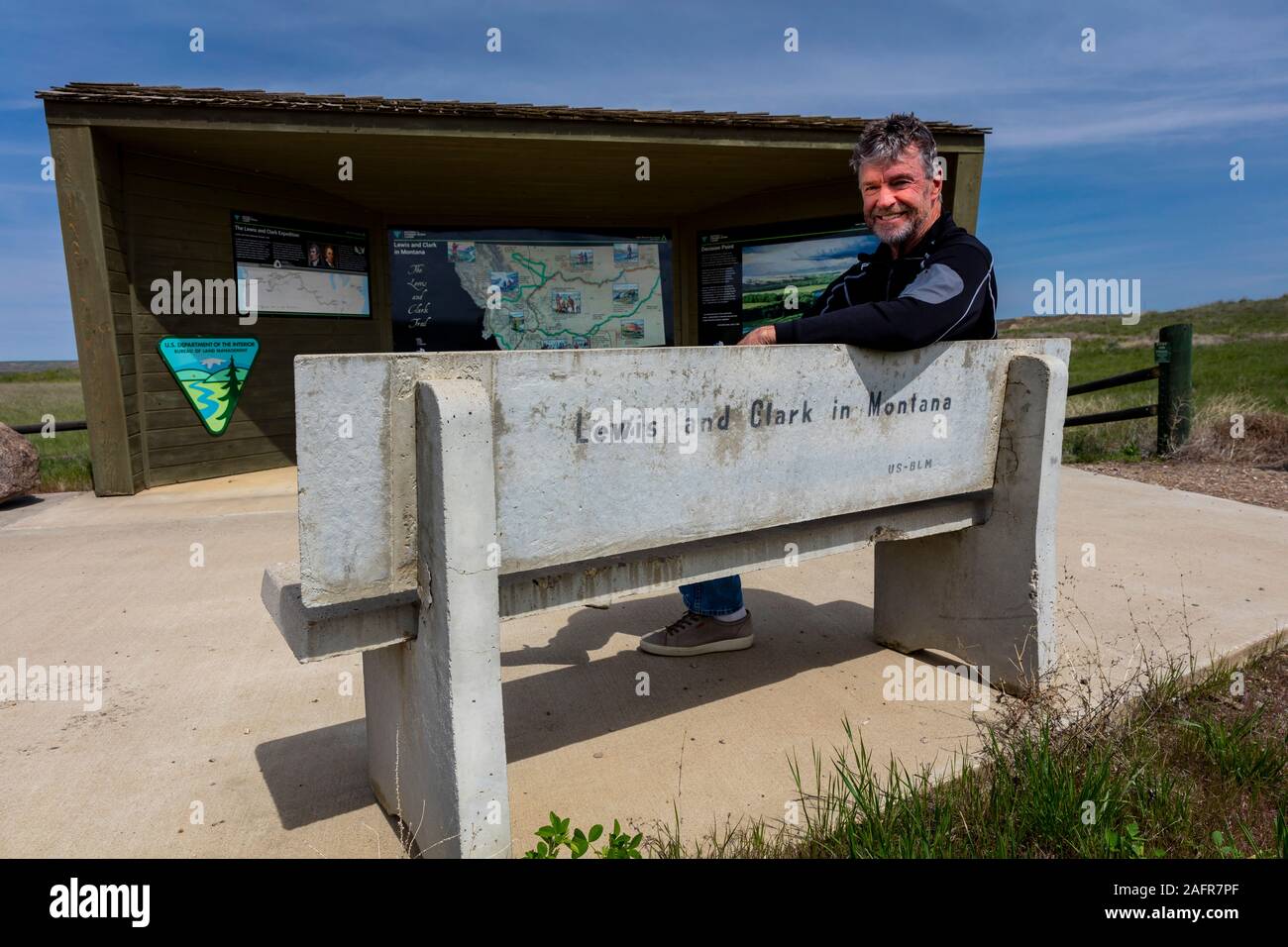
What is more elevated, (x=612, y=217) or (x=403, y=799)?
(x=612, y=217)

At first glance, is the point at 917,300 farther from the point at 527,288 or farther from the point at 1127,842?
the point at 527,288

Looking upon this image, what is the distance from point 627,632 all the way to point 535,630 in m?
0.43

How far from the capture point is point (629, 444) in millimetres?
2178

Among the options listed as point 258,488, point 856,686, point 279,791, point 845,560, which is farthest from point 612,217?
point 279,791

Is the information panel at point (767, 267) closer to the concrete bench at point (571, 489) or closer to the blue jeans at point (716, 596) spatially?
the blue jeans at point (716, 596)

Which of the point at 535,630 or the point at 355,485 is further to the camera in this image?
the point at 535,630

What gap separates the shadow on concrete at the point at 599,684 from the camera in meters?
2.66

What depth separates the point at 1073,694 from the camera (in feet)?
10.1

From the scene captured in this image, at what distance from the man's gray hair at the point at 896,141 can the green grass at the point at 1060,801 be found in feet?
6.05

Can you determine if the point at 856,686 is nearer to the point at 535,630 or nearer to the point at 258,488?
the point at 535,630

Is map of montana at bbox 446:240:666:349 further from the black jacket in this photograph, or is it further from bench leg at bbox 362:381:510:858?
bench leg at bbox 362:381:510:858

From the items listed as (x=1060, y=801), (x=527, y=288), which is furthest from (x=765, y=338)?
(x=527, y=288)

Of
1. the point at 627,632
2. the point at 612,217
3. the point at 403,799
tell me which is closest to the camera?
the point at 403,799

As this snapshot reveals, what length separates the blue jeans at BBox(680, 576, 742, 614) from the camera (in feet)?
11.9
